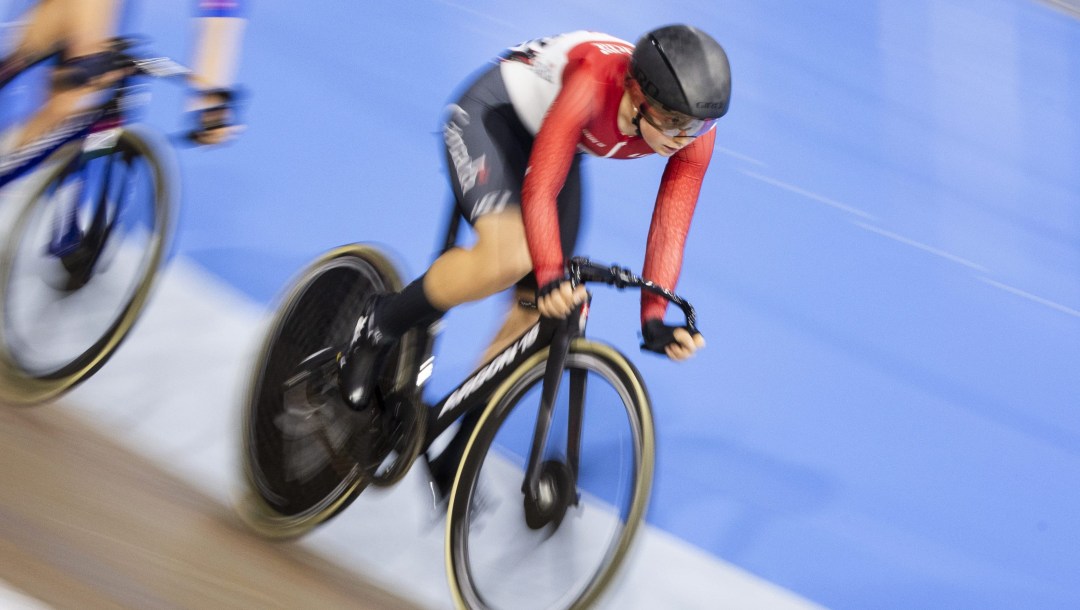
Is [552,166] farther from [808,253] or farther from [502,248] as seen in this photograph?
[808,253]

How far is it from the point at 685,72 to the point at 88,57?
60.5 inches

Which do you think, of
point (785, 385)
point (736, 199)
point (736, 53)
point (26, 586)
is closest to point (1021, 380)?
point (785, 385)

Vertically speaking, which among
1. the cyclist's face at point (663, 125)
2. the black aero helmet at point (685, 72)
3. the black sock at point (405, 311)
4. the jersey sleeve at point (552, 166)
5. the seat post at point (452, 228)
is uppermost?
the black aero helmet at point (685, 72)

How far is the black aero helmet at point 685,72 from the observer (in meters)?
1.88

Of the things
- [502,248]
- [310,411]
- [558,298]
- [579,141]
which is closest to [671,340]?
[558,298]

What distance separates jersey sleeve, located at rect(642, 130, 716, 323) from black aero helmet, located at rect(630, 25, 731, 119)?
0.27 metres

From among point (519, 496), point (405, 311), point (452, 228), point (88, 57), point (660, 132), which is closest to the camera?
point (660, 132)

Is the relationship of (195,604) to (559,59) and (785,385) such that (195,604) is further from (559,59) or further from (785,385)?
(785,385)

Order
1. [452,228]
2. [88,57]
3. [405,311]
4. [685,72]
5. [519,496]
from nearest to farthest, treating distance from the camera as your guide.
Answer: [685,72] < [519,496] < [405,311] < [452,228] < [88,57]

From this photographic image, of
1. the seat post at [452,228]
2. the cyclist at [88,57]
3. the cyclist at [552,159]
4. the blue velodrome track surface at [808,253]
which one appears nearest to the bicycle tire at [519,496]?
the cyclist at [552,159]

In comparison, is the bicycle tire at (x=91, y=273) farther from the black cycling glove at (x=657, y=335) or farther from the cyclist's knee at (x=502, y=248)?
the black cycling glove at (x=657, y=335)

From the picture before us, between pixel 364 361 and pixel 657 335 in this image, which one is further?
pixel 364 361

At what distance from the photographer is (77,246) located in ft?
8.79

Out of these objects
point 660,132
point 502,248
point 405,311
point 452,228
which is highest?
point 660,132
